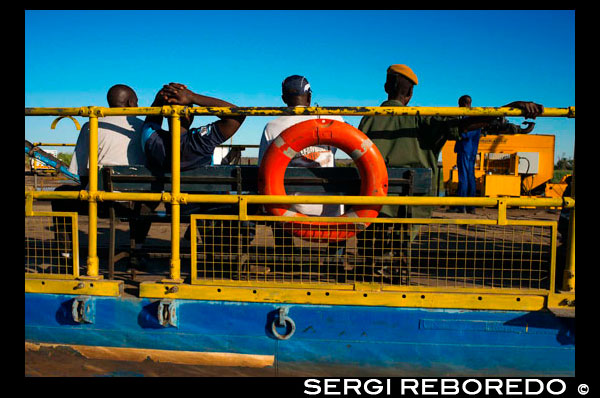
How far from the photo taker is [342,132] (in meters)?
2.94

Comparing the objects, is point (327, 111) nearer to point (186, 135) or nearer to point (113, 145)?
point (186, 135)

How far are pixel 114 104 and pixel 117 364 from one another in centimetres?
197

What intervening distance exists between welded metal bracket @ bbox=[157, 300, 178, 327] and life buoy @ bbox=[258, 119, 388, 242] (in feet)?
2.83

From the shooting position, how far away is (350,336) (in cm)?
267

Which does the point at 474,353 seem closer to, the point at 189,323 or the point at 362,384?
the point at 362,384

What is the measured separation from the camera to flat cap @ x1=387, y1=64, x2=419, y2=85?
11.2 feet

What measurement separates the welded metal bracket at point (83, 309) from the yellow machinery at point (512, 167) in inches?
345

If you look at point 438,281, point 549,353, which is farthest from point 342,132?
point 549,353

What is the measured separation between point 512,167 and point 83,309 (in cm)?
977

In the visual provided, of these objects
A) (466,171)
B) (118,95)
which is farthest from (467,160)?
(118,95)

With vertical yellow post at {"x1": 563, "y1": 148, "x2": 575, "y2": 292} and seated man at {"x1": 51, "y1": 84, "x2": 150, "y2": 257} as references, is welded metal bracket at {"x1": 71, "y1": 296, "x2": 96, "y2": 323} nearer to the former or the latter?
seated man at {"x1": 51, "y1": 84, "x2": 150, "y2": 257}

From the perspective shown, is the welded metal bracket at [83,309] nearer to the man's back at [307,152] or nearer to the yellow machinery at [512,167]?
the man's back at [307,152]

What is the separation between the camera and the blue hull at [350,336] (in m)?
2.60

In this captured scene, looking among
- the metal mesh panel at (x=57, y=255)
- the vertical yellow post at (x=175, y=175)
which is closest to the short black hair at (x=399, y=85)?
the vertical yellow post at (x=175, y=175)
